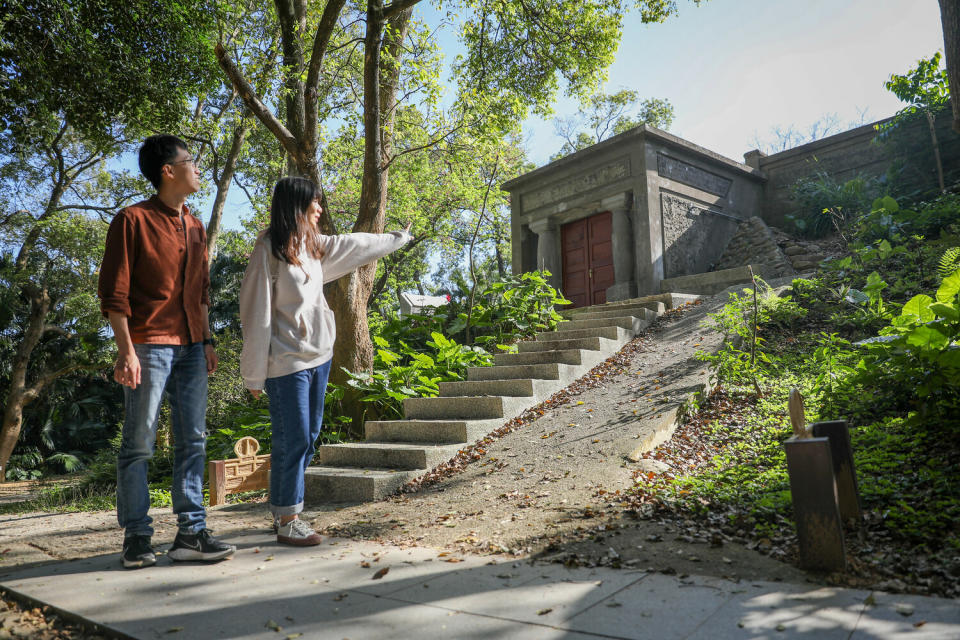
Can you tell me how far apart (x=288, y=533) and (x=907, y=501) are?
3215 millimetres

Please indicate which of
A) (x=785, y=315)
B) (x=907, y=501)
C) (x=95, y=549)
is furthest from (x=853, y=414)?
(x=95, y=549)

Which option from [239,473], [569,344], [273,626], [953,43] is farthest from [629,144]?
[273,626]

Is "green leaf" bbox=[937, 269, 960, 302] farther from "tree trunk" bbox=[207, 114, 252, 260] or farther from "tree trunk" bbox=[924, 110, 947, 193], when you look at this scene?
"tree trunk" bbox=[207, 114, 252, 260]

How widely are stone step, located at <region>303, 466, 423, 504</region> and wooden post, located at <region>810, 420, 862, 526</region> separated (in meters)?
3.19

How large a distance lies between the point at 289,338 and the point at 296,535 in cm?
109

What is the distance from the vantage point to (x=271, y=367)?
3.02m

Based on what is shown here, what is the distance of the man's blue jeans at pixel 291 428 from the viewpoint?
9.97 feet

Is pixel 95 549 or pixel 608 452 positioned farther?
pixel 608 452

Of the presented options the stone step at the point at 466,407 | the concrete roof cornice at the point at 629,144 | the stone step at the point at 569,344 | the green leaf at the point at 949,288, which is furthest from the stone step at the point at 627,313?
the green leaf at the point at 949,288

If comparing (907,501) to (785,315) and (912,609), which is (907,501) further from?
(785,315)

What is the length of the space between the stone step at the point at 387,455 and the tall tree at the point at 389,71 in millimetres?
1439

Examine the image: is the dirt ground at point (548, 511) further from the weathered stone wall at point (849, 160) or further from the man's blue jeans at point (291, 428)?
the weathered stone wall at point (849, 160)

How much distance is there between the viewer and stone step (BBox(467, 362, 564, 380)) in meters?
6.73

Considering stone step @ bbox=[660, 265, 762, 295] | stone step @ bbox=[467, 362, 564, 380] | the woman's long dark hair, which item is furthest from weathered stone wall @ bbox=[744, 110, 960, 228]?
the woman's long dark hair
